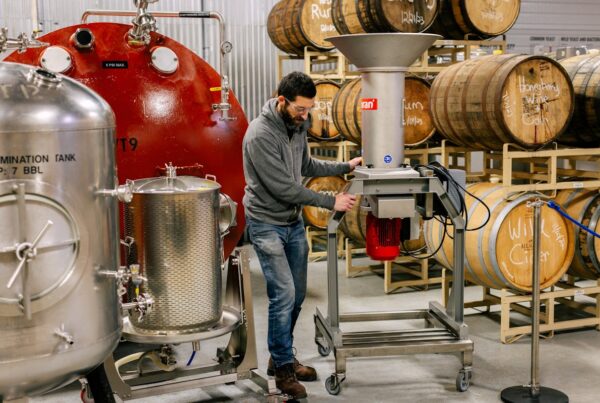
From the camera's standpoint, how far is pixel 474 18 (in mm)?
6082

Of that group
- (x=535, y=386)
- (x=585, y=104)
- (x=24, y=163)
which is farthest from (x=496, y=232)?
(x=24, y=163)

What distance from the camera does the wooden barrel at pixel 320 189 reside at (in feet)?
24.0

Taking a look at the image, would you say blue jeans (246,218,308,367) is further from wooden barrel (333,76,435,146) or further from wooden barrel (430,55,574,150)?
wooden barrel (333,76,435,146)

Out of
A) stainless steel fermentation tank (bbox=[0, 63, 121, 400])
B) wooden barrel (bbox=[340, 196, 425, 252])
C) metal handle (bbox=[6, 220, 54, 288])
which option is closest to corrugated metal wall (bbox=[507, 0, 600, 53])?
wooden barrel (bbox=[340, 196, 425, 252])

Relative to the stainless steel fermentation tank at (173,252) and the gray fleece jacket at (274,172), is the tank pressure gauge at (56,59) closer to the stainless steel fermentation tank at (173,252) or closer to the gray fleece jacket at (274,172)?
the stainless steel fermentation tank at (173,252)

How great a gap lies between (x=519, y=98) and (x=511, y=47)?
19.5 feet

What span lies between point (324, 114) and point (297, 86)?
3366 mm

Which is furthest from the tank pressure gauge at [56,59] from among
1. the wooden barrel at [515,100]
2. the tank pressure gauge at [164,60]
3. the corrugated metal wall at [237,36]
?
the corrugated metal wall at [237,36]

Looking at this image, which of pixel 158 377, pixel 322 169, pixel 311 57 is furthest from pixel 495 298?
pixel 311 57

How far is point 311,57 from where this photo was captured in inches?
316

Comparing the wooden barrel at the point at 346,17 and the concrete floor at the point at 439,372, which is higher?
the wooden barrel at the point at 346,17

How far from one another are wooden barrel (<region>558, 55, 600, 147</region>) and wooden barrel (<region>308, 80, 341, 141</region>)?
2.45 metres

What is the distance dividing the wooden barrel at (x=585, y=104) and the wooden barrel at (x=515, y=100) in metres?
0.36

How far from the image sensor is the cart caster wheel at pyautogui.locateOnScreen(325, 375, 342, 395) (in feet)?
14.0
